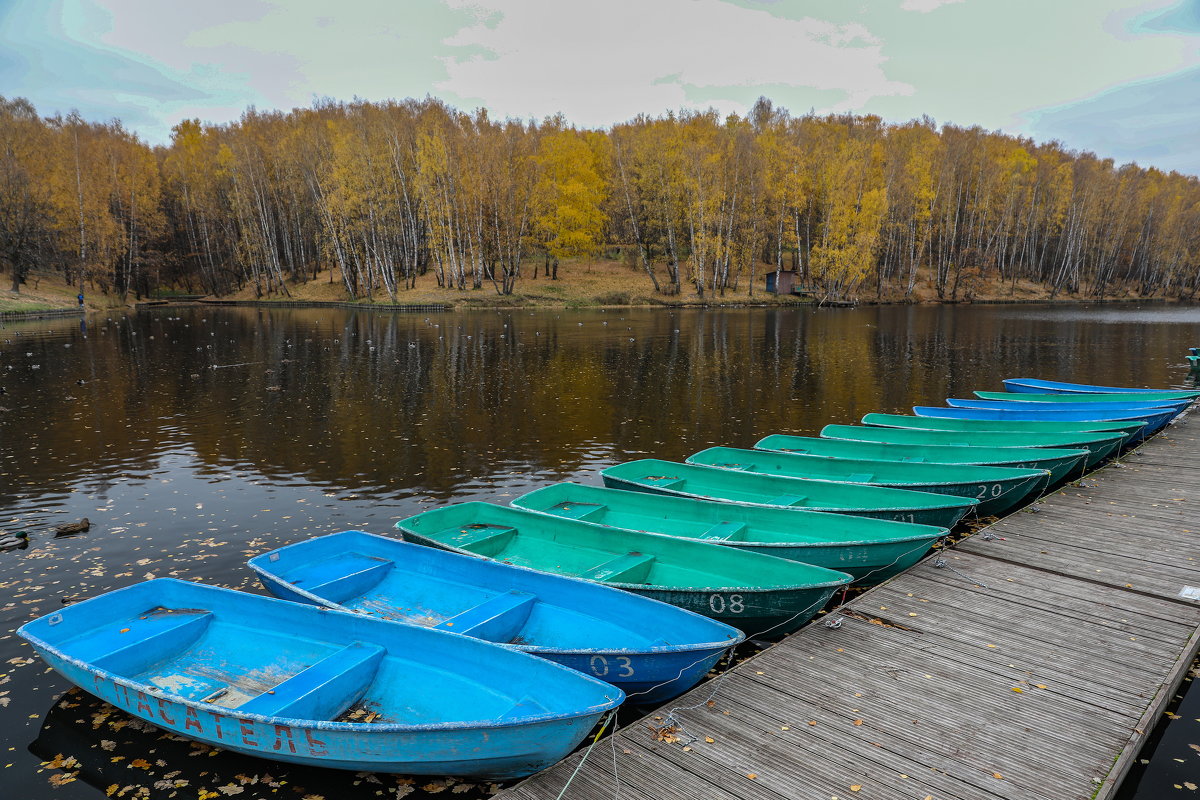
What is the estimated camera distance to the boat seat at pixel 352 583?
8.37 metres

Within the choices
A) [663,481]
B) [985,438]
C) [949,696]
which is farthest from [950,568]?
[985,438]

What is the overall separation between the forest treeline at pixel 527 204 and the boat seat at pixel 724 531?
5698cm

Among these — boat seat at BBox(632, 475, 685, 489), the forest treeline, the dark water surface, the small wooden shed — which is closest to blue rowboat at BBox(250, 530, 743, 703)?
the dark water surface

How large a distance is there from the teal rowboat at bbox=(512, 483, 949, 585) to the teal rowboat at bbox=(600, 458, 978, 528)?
0.91 feet

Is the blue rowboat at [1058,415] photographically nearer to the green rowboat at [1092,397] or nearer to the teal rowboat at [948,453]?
the green rowboat at [1092,397]

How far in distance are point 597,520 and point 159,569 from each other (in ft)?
22.9

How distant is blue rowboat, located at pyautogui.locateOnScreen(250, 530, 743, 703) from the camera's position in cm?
Answer: 644

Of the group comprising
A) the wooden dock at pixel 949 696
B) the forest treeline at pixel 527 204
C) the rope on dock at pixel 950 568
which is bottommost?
the wooden dock at pixel 949 696

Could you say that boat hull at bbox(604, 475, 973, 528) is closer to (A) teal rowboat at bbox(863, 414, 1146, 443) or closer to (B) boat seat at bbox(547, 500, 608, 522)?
(B) boat seat at bbox(547, 500, 608, 522)

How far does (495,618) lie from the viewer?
23.8 ft

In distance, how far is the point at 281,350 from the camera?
3619 centimetres

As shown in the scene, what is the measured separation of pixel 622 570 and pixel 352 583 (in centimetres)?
345

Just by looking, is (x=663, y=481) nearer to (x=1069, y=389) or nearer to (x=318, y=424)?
(x=318, y=424)

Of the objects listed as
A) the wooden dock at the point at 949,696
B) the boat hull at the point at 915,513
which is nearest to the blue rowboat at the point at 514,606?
the wooden dock at the point at 949,696
